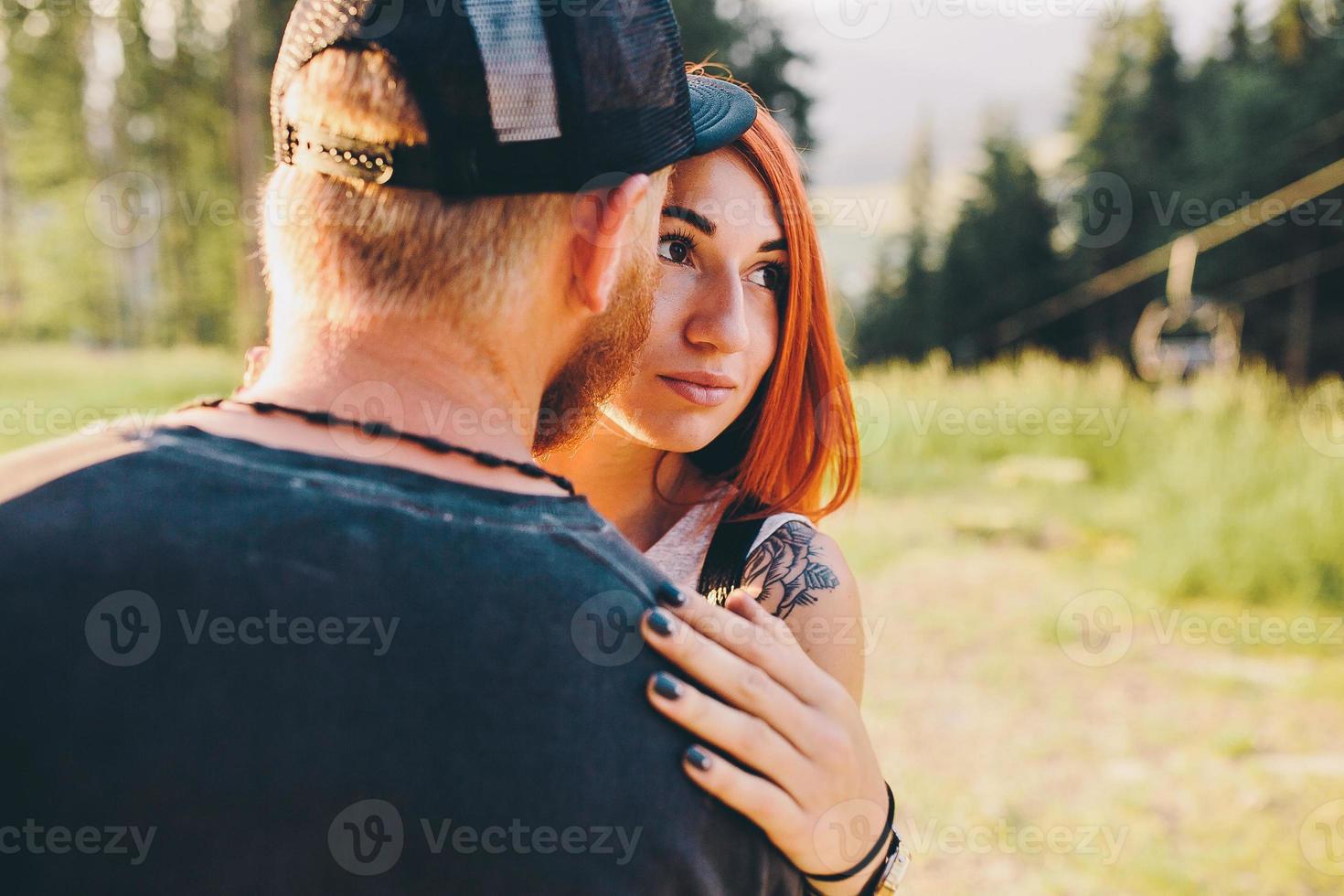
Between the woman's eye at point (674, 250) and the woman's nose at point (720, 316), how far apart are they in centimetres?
7

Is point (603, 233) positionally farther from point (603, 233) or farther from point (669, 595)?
point (669, 595)

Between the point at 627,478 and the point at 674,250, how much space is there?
591mm

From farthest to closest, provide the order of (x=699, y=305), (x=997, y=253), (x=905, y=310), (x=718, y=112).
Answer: (x=905, y=310) → (x=997, y=253) → (x=699, y=305) → (x=718, y=112)

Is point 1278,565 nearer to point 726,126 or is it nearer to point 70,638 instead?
point 726,126

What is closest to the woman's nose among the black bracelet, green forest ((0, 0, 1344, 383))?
the black bracelet

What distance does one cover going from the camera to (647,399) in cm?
216

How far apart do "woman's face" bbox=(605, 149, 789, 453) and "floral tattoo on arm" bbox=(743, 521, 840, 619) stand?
31cm

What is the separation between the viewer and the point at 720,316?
6.84 feet

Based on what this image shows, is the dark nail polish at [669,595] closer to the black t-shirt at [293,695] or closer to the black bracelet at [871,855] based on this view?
the black t-shirt at [293,695]

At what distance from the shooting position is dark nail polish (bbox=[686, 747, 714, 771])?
1.00m

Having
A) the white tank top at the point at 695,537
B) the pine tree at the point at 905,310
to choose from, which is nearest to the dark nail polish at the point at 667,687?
the white tank top at the point at 695,537

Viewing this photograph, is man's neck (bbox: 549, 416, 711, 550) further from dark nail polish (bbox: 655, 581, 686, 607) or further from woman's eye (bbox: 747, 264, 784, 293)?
dark nail polish (bbox: 655, 581, 686, 607)

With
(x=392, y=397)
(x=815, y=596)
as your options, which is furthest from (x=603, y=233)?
(x=815, y=596)

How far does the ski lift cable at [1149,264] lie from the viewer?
27.2 meters
